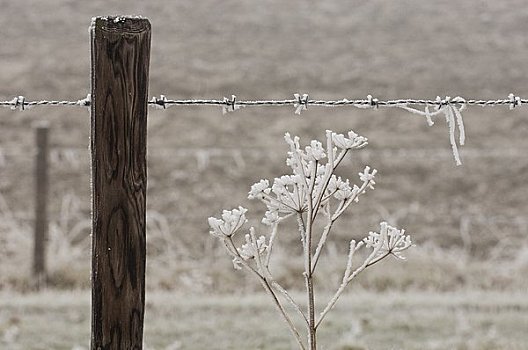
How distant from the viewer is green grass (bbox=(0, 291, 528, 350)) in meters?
5.66

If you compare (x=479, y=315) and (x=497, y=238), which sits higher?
(x=497, y=238)

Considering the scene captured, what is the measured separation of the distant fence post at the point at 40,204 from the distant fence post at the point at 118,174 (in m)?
6.00

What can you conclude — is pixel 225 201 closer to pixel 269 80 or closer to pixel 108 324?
pixel 269 80

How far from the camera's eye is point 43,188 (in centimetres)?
840

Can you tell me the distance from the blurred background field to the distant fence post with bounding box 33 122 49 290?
0.45 ft

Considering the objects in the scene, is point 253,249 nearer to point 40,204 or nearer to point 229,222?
point 229,222

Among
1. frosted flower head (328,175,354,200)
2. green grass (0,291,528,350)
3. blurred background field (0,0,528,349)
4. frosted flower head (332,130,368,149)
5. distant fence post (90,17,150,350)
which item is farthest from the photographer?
blurred background field (0,0,528,349)

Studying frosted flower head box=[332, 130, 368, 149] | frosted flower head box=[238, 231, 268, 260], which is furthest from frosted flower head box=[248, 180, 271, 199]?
frosted flower head box=[332, 130, 368, 149]

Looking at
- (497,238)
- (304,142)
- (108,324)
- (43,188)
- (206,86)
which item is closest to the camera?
(108,324)

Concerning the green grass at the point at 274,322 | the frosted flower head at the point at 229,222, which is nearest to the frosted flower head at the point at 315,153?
the frosted flower head at the point at 229,222

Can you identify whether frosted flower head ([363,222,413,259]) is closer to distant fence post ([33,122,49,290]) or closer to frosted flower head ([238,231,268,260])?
frosted flower head ([238,231,268,260])

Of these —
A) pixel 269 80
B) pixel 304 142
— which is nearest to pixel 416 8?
pixel 269 80

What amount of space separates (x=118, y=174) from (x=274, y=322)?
158 inches

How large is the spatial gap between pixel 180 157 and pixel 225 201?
1978mm
